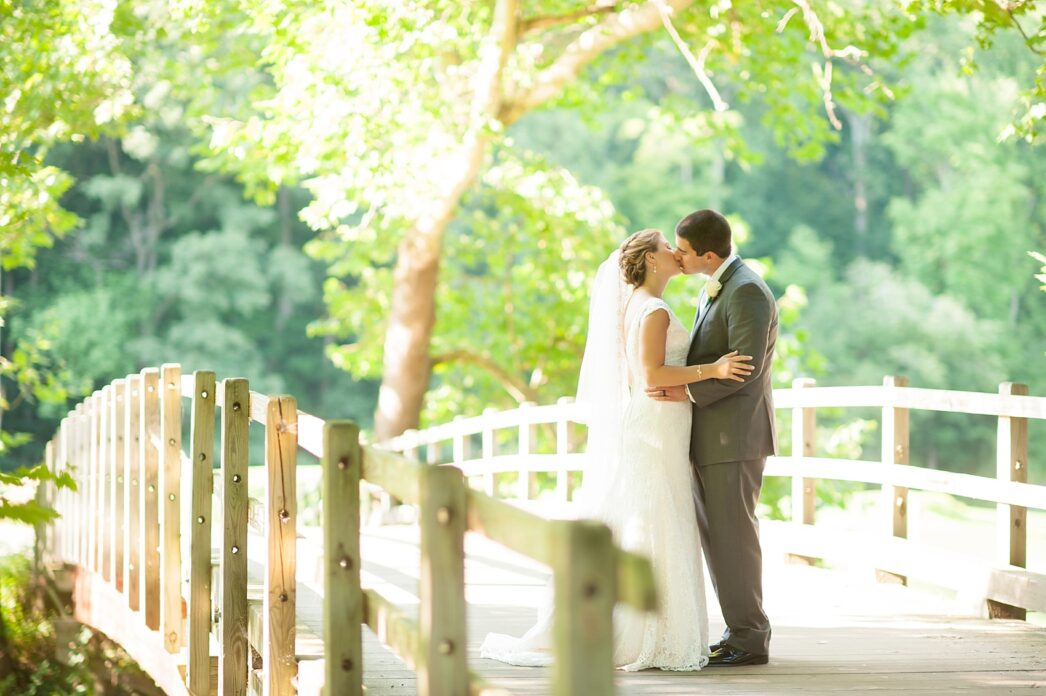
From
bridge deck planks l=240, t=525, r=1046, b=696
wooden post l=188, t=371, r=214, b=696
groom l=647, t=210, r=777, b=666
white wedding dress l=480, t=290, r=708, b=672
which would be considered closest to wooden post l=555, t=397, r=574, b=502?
bridge deck planks l=240, t=525, r=1046, b=696

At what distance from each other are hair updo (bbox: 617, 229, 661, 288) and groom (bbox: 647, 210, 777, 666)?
0.11 metres

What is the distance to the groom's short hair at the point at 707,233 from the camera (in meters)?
5.40

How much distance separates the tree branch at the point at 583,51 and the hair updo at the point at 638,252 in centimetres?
730

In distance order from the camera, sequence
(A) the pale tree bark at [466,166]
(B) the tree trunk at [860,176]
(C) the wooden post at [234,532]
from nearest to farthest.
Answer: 1. (C) the wooden post at [234,532]
2. (A) the pale tree bark at [466,166]
3. (B) the tree trunk at [860,176]

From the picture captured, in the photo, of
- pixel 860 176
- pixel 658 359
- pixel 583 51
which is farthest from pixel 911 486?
pixel 860 176

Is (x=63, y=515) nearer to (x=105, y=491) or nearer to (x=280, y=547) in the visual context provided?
(x=105, y=491)

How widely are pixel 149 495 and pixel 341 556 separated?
3243 mm

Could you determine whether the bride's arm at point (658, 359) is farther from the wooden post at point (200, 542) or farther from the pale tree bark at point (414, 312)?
the pale tree bark at point (414, 312)

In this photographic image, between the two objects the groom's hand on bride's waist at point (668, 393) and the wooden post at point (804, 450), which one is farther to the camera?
the wooden post at point (804, 450)

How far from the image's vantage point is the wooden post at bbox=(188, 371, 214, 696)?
540cm

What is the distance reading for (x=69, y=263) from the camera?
107 feet

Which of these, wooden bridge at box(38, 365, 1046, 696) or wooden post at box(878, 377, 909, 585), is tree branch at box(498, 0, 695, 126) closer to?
wooden bridge at box(38, 365, 1046, 696)

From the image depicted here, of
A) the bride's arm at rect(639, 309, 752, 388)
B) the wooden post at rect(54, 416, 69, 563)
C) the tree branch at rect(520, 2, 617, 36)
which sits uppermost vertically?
the tree branch at rect(520, 2, 617, 36)

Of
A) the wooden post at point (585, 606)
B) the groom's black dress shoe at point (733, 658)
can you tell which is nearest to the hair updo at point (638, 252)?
the groom's black dress shoe at point (733, 658)
